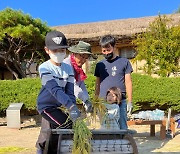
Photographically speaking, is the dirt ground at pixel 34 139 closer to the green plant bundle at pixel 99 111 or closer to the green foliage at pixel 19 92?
the green foliage at pixel 19 92

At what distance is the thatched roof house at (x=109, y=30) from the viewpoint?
1659cm

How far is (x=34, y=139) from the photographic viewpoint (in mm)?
8398

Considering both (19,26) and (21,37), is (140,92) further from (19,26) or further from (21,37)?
(21,37)

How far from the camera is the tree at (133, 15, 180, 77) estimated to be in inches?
536

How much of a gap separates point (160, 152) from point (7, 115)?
17.7 feet

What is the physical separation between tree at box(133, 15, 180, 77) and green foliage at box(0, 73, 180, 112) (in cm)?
261

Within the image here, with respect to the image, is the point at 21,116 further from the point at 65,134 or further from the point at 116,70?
the point at 65,134

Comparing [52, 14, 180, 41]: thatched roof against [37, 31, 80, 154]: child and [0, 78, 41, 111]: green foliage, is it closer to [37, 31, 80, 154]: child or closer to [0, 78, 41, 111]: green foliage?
[0, 78, 41, 111]: green foliage

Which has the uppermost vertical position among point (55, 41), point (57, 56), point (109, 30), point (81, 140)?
point (109, 30)

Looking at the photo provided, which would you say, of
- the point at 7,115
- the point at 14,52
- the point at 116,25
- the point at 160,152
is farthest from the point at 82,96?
the point at 116,25

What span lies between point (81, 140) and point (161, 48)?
1139 centimetres

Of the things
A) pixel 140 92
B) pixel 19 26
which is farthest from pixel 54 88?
pixel 19 26

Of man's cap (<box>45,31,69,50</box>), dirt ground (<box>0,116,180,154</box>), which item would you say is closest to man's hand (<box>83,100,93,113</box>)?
man's cap (<box>45,31,69,50</box>)

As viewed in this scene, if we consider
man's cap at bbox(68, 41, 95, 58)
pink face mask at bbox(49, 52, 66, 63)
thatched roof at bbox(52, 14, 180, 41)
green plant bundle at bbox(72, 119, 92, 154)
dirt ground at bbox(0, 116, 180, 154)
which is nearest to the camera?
green plant bundle at bbox(72, 119, 92, 154)
